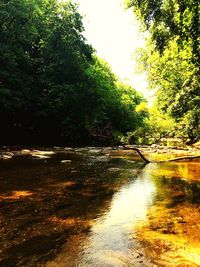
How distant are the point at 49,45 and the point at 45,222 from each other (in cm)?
3173

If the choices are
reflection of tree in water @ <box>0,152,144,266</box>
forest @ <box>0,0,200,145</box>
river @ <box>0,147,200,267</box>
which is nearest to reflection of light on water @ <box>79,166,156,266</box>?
river @ <box>0,147,200,267</box>

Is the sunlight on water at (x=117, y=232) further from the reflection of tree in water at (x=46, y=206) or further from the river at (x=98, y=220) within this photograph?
the reflection of tree in water at (x=46, y=206)

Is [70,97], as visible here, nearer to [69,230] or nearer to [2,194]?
[2,194]

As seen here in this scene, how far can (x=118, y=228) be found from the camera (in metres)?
6.82

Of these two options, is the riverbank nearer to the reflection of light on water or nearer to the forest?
the forest

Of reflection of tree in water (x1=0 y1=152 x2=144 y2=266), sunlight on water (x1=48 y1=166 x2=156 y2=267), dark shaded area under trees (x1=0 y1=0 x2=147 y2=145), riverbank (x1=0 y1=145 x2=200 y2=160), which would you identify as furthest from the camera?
dark shaded area under trees (x1=0 y1=0 x2=147 y2=145)

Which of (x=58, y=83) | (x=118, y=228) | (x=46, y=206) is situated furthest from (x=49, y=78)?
(x=118, y=228)

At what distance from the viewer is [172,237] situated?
6.18 m


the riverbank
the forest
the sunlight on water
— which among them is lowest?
the sunlight on water

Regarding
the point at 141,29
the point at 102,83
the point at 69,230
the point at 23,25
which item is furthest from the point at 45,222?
the point at 102,83

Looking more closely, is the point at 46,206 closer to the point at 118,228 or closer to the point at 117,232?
the point at 118,228

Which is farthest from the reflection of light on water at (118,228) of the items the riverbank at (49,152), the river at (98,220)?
the riverbank at (49,152)

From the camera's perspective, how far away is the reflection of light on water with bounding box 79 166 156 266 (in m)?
5.21

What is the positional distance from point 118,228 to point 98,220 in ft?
2.22
